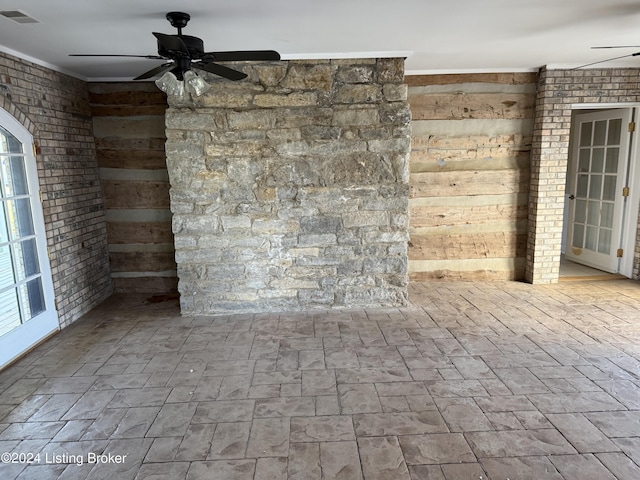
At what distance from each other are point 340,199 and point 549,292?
271cm

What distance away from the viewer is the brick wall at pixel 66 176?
3.56 metres

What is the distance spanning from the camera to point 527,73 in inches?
187

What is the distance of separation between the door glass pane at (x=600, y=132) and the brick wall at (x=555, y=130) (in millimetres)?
548

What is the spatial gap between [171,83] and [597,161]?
5.37 m

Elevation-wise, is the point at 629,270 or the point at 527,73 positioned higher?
the point at 527,73

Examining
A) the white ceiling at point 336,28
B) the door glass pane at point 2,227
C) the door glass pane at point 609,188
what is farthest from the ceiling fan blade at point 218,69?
the door glass pane at point 609,188

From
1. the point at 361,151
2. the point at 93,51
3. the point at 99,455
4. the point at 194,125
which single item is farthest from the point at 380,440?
the point at 93,51

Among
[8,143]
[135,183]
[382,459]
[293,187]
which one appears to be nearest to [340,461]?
[382,459]

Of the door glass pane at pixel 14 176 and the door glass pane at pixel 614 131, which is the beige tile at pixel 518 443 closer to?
the door glass pane at pixel 14 176

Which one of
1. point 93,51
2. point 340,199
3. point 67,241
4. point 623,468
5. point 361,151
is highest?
point 93,51

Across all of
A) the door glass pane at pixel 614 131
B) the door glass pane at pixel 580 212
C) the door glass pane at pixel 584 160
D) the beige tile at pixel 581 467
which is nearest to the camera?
the beige tile at pixel 581 467

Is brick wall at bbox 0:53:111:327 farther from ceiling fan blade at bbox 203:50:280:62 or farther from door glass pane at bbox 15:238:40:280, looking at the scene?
ceiling fan blade at bbox 203:50:280:62

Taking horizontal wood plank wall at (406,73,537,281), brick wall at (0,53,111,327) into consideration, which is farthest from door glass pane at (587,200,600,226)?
brick wall at (0,53,111,327)

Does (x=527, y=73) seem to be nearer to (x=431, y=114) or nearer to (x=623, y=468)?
(x=431, y=114)
